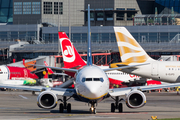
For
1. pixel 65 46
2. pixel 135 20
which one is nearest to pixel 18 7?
pixel 135 20

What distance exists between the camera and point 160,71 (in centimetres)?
4894

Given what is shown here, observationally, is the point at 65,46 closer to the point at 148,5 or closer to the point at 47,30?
the point at 47,30

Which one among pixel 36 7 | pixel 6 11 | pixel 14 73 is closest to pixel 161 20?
pixel 36 7

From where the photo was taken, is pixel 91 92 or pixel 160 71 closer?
pixel 91 92

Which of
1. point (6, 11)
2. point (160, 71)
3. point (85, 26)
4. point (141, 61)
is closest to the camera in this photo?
point (160, 71)

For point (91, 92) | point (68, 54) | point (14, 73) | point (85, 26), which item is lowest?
point (14, 73)

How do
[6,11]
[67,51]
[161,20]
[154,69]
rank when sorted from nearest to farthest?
[154,69]
[67,51]
[161,20]
[6,11]

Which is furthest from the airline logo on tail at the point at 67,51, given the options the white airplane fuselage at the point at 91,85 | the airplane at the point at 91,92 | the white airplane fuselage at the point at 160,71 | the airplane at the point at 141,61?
the white airplane fuselage at the point at 91,85

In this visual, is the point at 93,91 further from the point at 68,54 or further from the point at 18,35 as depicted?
the point at 18,35

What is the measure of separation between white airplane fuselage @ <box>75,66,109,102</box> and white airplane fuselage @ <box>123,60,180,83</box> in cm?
2077

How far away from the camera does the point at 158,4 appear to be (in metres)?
137

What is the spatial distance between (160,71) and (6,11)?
109 m

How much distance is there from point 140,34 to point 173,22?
1140cm

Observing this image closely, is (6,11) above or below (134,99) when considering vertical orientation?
above
